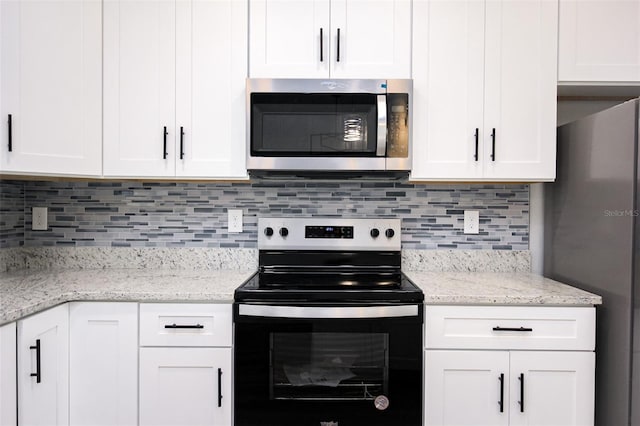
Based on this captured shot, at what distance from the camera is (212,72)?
186 centimetres

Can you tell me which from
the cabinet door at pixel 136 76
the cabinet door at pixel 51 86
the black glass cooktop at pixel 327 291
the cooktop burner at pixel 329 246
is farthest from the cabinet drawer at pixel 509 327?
the cabinet door at pixel 51 86

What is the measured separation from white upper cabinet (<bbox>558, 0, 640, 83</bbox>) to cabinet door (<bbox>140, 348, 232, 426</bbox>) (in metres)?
1.97

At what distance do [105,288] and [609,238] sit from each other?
1.99 m

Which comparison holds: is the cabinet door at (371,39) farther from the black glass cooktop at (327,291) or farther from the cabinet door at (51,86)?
the cabinet door at (51,86)

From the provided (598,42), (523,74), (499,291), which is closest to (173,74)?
(523,74)

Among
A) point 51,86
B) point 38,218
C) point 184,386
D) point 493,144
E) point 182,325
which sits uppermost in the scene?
point 51,86

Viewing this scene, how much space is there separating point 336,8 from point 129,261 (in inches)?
64.2

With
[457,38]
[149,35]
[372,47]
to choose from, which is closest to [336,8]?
[372,47]

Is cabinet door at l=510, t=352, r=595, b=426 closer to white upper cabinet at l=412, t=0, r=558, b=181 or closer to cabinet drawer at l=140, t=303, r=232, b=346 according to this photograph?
white upper cabinet at l=412, t=0, r=558, b=181

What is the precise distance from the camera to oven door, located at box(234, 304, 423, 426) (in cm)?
159

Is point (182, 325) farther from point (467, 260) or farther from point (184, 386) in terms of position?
point (467, 260)

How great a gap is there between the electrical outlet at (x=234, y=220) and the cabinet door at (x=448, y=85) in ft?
→ 3.06

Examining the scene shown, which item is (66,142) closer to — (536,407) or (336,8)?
(336,8)

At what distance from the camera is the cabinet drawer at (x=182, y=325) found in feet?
5.24
